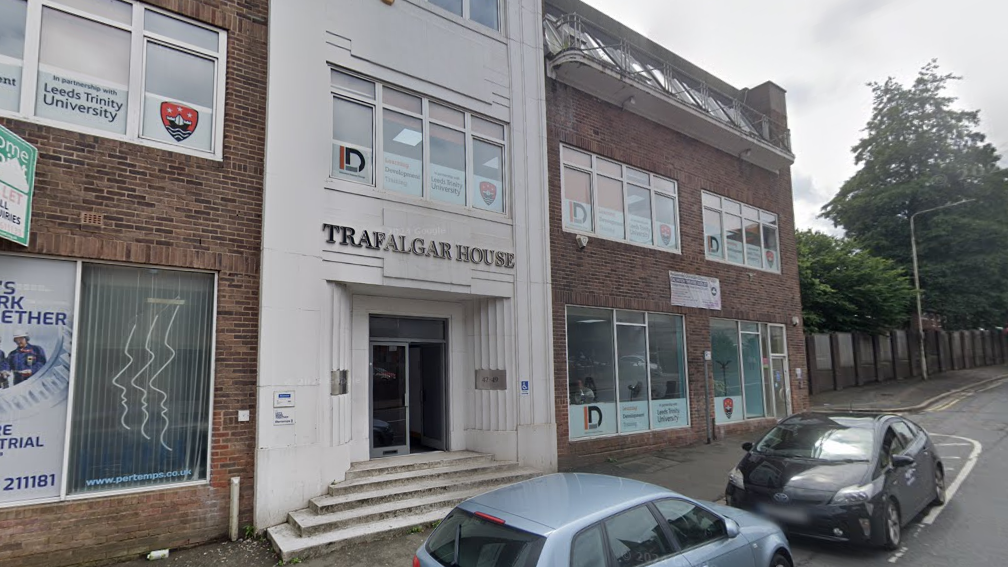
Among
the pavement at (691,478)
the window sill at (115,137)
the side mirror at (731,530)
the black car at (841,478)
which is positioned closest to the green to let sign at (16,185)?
the window sill at (115,137)

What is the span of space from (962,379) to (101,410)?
35212mm

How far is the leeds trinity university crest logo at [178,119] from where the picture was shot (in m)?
7.09

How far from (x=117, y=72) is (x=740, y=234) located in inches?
558

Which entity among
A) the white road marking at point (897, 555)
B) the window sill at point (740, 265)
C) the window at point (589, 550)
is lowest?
the white road marking at point (897, 555)

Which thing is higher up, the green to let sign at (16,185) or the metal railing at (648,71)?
the metal railing at (648,71)

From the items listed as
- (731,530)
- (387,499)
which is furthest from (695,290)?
(731,530)

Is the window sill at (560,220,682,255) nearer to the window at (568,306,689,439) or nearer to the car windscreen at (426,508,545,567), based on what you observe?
the window at (568,306,689,439)

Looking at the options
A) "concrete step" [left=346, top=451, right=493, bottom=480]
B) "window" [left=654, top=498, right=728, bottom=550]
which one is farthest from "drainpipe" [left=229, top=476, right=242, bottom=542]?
"window" [left=654, top=498, right=728, bottom=550]

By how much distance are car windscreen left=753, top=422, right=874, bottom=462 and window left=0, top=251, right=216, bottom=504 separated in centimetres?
723

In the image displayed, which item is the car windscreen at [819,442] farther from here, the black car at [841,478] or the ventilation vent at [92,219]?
the ventilation vent at [92,219]

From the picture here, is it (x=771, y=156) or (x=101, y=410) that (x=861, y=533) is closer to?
(x=101, y=410)

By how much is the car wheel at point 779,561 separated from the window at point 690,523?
0.84 metres

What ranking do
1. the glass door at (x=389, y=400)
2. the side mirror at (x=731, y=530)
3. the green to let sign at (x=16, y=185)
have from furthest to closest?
the glass door at (x=389, y=400)
the green to let sign at (x=16, y=185)
the side mirror at (x=731, y=530)

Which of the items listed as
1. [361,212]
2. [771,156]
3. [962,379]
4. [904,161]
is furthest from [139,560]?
[904,161]
